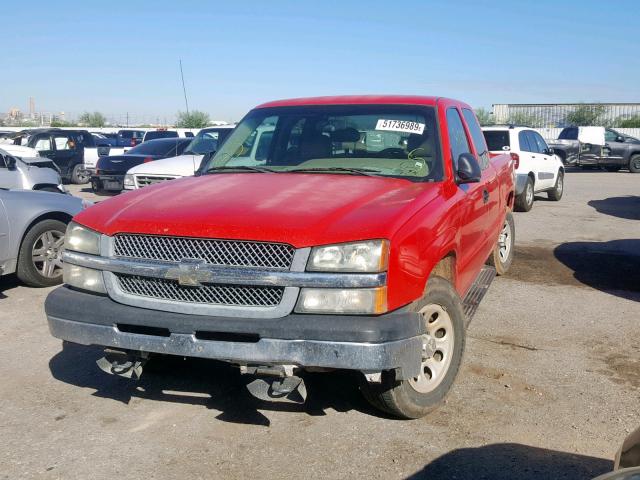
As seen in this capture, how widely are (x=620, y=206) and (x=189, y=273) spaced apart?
44.1 feet

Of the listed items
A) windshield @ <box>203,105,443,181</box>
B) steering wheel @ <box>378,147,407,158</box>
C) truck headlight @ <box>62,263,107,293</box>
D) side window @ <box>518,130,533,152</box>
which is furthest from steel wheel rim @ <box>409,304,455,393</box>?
side window @ <box>518,130,533,152</box>

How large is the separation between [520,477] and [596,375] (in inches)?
66.2

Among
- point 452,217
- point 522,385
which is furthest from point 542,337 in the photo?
point 452,217

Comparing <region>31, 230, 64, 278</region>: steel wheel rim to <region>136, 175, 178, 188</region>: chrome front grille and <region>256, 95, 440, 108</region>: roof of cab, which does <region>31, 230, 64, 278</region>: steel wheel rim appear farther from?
<region>136, 175, 178, 188</region>: chrome front grille

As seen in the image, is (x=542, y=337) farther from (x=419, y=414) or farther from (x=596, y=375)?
(x=419, y=414)

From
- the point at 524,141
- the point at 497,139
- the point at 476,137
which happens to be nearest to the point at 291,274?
the point at 476,137

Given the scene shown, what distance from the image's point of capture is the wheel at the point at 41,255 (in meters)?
7.17

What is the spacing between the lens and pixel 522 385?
15.4 feet

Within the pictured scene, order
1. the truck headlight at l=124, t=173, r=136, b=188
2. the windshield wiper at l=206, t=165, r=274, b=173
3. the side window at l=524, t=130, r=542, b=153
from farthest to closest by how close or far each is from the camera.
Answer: the side window at l=524, t=130, r=542, b=153, the truck headlight at l=124, t=173, r=136, b=188, the windshield wiper at l=206, t=165, r=274, b=173

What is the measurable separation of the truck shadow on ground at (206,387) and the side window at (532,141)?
36.1 ft

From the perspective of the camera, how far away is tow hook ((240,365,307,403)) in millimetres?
3596

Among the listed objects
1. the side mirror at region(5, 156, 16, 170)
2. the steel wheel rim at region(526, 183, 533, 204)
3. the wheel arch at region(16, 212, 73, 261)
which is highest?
the side mirror at region(5, 156, 16, 170)

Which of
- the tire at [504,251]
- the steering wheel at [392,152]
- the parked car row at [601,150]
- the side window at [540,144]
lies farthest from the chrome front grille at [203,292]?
the parked car row at [601,150]

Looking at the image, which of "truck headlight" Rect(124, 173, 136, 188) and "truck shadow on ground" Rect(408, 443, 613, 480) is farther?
"truck headlight" Rect(124, 173, 136, 188)
